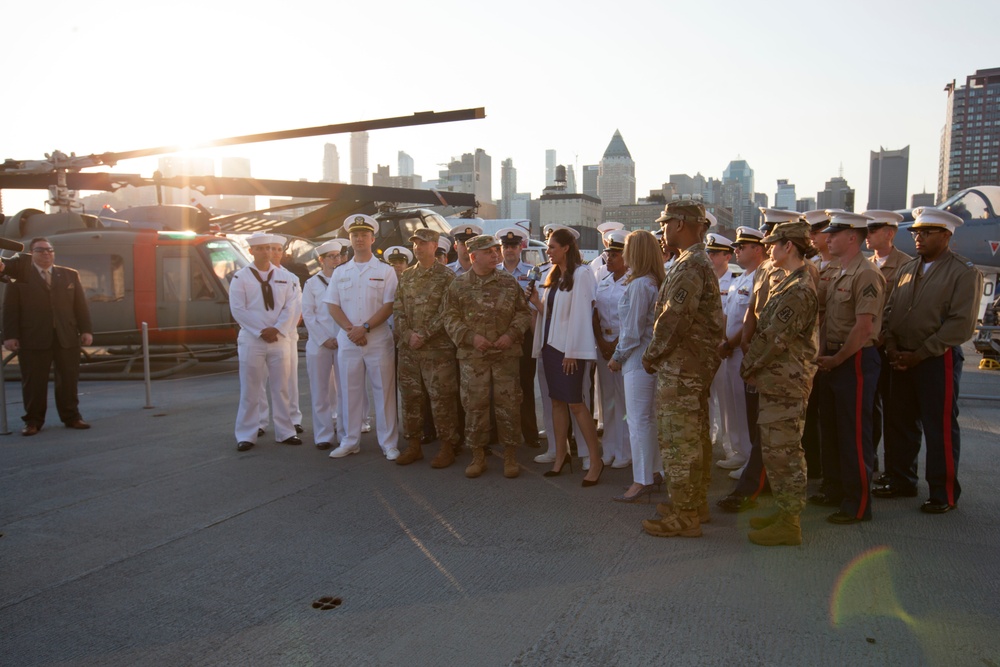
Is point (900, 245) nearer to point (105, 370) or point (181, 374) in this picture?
point (181, 374)

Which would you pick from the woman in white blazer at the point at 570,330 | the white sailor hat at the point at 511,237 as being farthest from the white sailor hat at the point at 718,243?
the white sailor hat at the point at 511,237

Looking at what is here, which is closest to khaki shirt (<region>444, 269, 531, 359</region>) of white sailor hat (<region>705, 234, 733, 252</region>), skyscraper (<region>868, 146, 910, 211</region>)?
white sailor hat (<region>705, 234, 733, 252</region>)

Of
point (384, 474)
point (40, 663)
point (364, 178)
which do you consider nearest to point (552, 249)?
point (384, 474)

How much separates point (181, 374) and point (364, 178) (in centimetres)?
18388

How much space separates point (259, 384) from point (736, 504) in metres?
4.44

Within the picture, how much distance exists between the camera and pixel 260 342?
6852 millimetres

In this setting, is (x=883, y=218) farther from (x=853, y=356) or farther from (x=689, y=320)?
(x=689, y=320)

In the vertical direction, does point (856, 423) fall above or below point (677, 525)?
A: above

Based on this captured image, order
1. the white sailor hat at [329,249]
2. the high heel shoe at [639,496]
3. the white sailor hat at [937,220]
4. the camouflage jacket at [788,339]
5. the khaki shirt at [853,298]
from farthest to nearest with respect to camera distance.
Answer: the white sailor hat at [329,249]
the high heel shoe at [639,496]
the white sailor hat at [937,220]
the khaki shirt at [853,298]
the camouflage jacket at [788,339]

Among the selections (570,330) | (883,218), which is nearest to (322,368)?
(570,330)

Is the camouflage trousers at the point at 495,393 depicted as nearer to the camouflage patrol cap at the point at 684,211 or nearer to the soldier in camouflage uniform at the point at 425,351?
the soldier in camouflage uniform at the point at 425,351

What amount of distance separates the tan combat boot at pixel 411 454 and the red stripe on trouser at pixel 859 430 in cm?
339

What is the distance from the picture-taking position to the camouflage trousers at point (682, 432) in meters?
4.26

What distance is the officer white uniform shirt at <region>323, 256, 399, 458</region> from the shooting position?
632 centimetres
